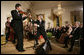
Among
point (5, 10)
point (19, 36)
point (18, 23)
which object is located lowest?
point (19, 36)

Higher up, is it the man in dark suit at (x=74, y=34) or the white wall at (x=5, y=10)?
the white wall at (x=5, y=10)

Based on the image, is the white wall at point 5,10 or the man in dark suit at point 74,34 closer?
the white wall at point 5,10

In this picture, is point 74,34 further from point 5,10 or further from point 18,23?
point 5,10

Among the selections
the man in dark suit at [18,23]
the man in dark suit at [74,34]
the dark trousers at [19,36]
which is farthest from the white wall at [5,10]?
the man in dark suit at [74,34]

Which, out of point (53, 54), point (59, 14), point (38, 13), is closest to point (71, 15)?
point (59, 14)

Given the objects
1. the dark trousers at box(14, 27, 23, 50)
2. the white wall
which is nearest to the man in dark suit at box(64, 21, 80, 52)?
the dark trousers at box(14, 27, 23, 50)

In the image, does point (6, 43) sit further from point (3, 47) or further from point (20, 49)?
point (20, 49)

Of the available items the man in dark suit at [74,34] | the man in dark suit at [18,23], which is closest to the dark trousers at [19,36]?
the man in dark suit at [18,23]

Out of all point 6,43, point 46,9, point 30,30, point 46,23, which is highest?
point 46,9

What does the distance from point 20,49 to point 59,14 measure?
86 cm

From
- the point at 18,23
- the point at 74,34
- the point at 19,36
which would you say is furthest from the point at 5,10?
the point at 74,34

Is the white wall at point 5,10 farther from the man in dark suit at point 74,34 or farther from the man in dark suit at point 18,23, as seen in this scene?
the man in dark suit at point 74,34

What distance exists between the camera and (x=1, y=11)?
4.09 ft

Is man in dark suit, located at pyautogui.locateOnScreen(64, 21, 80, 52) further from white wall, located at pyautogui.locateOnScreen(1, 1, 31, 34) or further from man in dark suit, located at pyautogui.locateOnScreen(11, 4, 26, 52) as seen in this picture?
white wall, located at pyautogui.locateOnScreen(1, 1, 31, 34)
